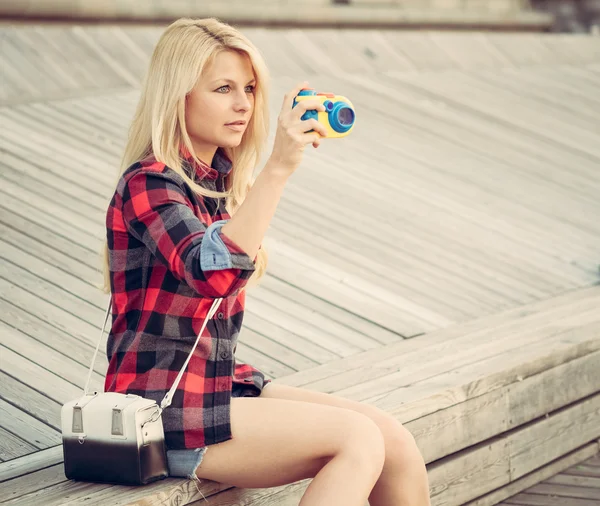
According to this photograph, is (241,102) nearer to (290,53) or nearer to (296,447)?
(296,447)

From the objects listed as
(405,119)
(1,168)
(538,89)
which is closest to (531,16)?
(538,89)

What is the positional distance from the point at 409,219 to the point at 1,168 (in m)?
2.05

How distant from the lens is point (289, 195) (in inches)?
216

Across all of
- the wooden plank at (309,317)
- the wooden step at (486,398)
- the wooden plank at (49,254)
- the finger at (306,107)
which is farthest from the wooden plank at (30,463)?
the wooden plank at (309,317)

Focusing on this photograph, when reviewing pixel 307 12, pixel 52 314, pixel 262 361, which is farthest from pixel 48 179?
pixel 307 12

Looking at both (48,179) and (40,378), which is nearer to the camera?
(40,378)

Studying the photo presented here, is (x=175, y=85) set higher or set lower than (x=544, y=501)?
higher

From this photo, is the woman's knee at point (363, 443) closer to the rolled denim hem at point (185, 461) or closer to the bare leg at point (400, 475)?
the bare leg at point (400, 475)

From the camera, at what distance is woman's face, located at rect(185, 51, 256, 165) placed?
7.73 ft

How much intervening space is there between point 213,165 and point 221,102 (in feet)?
0.62

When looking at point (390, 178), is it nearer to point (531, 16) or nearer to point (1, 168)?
point (1, 168)

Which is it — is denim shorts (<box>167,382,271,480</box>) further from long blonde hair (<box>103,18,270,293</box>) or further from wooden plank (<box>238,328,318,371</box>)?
wooden plank (<box>238,328,318,371</box>)

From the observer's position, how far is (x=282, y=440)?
7.52ft

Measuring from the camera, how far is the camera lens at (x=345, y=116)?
2121mm
